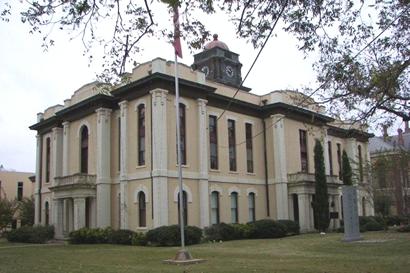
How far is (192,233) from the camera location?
32.8 m

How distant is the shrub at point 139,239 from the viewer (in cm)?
3317

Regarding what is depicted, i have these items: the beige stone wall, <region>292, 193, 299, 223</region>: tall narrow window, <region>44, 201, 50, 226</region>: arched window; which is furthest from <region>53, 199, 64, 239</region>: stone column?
the beige stone wall

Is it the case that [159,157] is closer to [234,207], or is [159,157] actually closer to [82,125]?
[234,207]

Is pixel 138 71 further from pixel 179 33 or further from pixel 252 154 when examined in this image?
pixel 179 33

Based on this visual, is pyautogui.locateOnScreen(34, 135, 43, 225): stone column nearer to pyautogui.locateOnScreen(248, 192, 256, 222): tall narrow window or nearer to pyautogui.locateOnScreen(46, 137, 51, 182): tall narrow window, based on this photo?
pyautogui.locateOnScreen(46, 137, 51, 182): tall narrow window

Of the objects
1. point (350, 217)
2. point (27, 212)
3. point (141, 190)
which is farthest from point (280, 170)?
point (27, 212)

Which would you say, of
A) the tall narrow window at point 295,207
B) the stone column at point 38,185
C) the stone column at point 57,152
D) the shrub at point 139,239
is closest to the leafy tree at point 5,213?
the stone column at point 38,185

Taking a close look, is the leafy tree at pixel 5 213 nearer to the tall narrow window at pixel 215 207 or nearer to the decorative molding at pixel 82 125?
the decorative molding at pixel 82 125

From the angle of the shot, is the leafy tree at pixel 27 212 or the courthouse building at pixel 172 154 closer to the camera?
the courthouse building at pixel 172 154

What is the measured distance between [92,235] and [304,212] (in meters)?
17.6

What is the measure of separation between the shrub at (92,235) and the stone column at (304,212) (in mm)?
16179

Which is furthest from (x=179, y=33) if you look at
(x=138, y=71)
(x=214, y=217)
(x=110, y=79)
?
(x=214, y=217)

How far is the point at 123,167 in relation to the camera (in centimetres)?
3753

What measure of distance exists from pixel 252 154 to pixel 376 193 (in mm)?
11640
